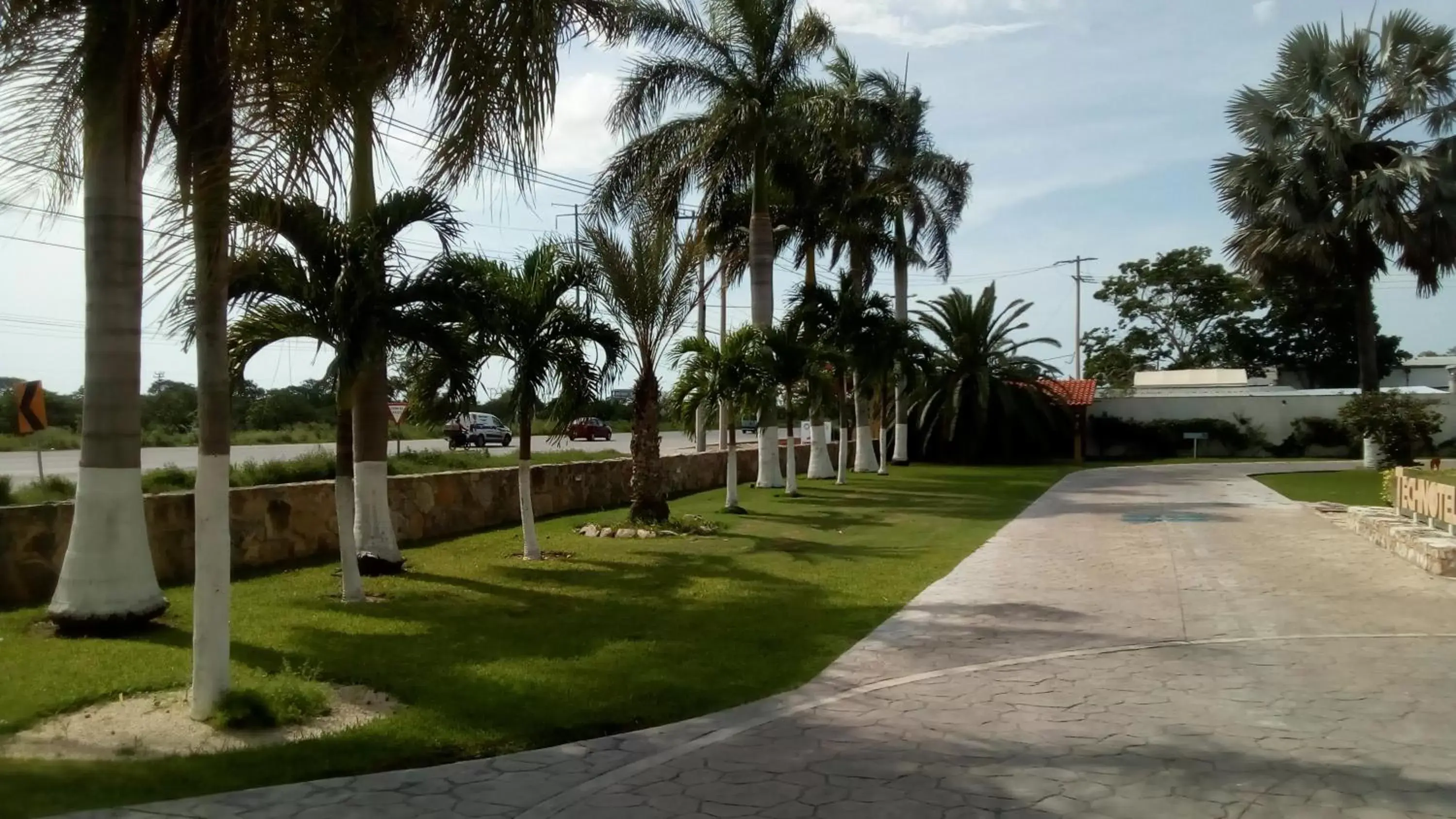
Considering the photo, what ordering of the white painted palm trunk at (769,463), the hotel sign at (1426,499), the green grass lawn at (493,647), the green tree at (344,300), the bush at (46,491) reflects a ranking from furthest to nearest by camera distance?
the white painted palm trunk at (769,463), the bush at (46,491), the hotel sign at (1426,499), the green tree at (344,300), the green grass lawn at (493,647)

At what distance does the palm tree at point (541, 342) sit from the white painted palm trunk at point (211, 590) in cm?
499

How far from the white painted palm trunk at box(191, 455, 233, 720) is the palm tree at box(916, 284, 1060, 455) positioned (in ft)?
107

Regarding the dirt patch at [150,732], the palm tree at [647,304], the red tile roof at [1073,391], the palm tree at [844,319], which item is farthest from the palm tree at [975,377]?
the dirt patch at [150,732]

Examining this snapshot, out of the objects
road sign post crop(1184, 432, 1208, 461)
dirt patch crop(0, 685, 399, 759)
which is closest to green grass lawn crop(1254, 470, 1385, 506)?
road sign post crop(1184, 432, 1208, 461)

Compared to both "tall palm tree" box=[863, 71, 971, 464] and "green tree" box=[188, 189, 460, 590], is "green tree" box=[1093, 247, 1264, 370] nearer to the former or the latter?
"tall palm tree" box=[863, 71, 971, 464]

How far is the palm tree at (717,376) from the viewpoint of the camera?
18.7 m

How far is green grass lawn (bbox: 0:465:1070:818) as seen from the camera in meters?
5.96

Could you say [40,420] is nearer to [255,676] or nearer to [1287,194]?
[255,676]

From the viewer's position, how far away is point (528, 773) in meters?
5.81

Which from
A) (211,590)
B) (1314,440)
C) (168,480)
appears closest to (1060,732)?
(211,590)

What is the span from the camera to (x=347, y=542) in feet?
32.8

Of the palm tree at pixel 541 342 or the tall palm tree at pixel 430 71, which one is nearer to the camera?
the tall palm tree at pixel 430 71

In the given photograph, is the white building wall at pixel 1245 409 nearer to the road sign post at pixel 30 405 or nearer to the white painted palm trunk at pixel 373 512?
the white painted palm trunk at pixel 373 512

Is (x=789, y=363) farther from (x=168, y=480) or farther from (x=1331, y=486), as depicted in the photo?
(x=1331, y=486)
